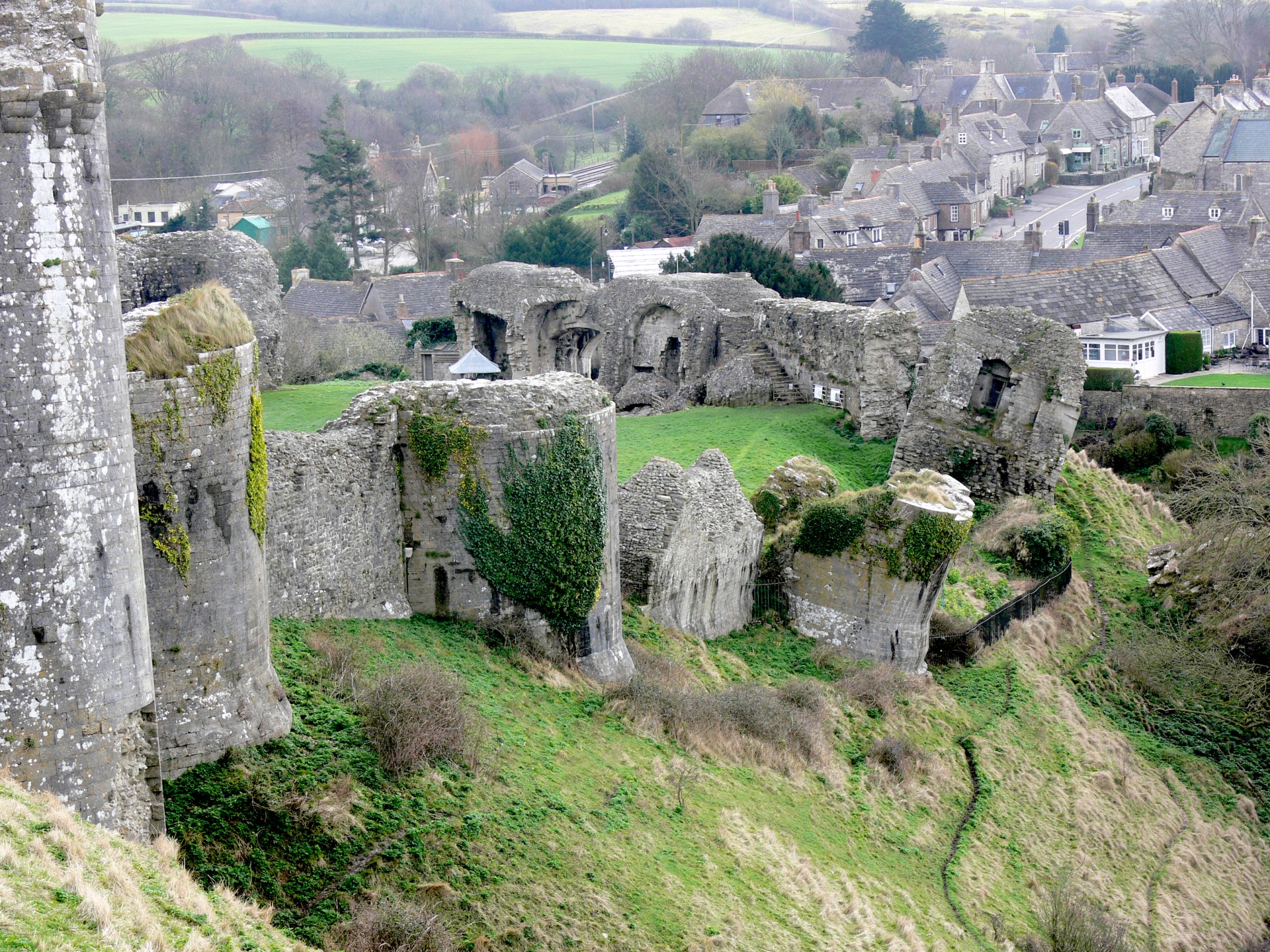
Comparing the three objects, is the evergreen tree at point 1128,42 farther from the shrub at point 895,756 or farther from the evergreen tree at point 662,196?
the shrub at point 895,756

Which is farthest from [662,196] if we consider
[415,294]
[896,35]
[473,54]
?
[473,54]

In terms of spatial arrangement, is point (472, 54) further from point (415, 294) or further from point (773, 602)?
point (773, 602)

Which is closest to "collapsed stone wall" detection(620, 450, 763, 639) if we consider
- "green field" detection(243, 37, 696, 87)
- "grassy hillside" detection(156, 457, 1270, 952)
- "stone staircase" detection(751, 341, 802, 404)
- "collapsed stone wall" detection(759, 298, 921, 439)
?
"grassy hillside" detection(156, 457, 1270, 952)

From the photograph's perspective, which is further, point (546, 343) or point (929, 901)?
point (546, 343)

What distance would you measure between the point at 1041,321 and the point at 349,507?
15858 mm

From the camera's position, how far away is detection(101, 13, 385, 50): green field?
331ft

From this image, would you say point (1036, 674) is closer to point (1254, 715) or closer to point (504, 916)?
point (1254, 715)

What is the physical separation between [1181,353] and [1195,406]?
20.0ft

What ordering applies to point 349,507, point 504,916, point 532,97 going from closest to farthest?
point 504,916
point 349,507
point 532,97

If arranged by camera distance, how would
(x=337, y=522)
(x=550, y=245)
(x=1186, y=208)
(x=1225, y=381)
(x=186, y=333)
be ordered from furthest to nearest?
1. (x=1186, y=208)
2. (x=550, y=245)
3. (x=1225, y=381)
4. (x=337, y=522)
5. (x=186, y=333)

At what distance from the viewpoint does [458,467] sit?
52.3 ft

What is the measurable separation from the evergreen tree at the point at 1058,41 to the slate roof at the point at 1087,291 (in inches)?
4002

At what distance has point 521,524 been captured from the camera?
16125mm

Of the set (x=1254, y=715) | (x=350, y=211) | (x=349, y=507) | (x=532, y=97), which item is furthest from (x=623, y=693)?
(x=532, y=97)
